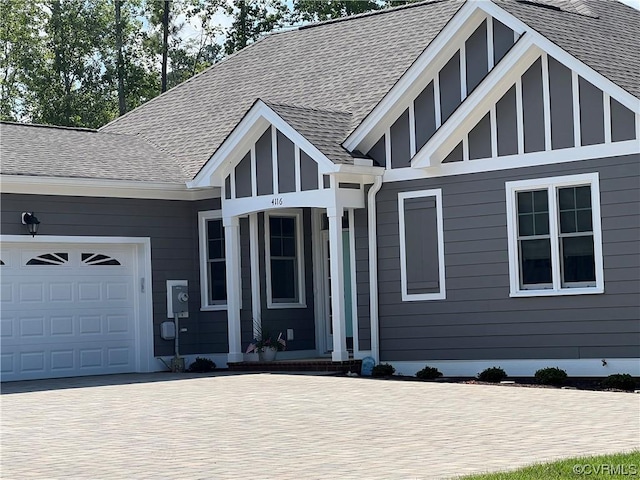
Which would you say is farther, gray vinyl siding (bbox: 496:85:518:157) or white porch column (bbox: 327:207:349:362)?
white porch column (bbox: 327:207:349:362)

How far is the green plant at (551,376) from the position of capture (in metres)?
16.9

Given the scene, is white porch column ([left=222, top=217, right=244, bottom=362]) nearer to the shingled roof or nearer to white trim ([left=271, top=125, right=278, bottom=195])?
white trim ([left=271, top=125, right=278, bottom=195])

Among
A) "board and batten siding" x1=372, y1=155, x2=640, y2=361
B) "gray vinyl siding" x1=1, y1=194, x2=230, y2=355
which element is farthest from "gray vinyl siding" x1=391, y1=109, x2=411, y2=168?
"gray vinyl siding" x1=1, y1=194, x2=230, y2=355

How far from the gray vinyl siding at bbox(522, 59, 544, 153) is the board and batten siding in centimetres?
42

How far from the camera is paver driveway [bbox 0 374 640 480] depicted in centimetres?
986

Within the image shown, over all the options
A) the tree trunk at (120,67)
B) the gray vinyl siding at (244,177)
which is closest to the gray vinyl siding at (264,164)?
the gray vinyl siding at (244,177)

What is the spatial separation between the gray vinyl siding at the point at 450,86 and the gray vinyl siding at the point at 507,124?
1.15 metres

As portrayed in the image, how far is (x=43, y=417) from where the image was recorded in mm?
13805

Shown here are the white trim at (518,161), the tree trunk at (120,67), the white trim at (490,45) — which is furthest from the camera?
the tree trunk at (120,67)

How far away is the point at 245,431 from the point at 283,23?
30178mm

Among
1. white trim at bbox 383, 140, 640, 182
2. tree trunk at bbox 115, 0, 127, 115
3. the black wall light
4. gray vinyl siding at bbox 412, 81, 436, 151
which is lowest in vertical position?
the black wall light

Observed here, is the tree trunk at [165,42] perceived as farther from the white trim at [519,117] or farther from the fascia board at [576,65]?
the white trim at [519,117]

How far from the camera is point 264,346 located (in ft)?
69.8

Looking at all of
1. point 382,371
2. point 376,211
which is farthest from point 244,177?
point 382,371
